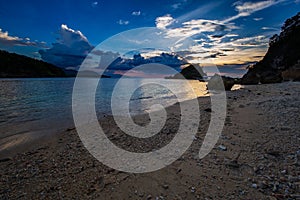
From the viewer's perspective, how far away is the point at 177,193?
3.24 metres

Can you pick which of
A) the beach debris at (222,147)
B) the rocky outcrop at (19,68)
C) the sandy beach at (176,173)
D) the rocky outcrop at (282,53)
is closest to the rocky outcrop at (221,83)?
the rocky outcrop at (282,53)

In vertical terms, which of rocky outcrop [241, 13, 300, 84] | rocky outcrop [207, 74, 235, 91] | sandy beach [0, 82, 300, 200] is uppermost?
rocky outcrop [241, 13, 300, 84]

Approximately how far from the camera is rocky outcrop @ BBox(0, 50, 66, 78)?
4363 inches

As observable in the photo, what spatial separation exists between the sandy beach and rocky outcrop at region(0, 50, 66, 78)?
13621 cm

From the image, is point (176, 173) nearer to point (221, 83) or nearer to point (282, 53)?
point (221, 83)

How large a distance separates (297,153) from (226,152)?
5.79 feet

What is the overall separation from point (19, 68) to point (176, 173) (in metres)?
155

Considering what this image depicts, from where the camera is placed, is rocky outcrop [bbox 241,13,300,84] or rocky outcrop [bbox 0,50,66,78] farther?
rocky outcrop [bbox 0,50,66,78]

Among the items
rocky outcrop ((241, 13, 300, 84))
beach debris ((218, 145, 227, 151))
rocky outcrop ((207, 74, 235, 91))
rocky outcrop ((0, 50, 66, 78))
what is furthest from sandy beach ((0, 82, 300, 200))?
rocky outcrop ((0, 50, 66, 78))

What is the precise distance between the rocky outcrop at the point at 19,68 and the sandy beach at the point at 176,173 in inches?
5363

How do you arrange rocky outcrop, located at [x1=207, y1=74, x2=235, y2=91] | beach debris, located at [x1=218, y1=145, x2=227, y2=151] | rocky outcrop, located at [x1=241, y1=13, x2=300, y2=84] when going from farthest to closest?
1. rocky outcrop, located at [x1=241, y1=13, x2=300, y2=84]
2. rocky outcrop, located at [x1=207, y1=74, x2=235, y2=91]
3. beach debris, located at [x1=218, y1=145, x2=227, y2=151]

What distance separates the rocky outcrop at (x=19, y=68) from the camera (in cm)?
11081

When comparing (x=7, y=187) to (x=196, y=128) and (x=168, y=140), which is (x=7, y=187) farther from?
(x=196, y=128)

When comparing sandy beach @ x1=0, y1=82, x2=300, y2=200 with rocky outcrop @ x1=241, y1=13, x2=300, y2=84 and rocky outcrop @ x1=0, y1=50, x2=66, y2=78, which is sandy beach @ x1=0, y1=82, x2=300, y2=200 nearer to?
rocky outcrop @ x1=241, y1=13, x2=300, y2=84
